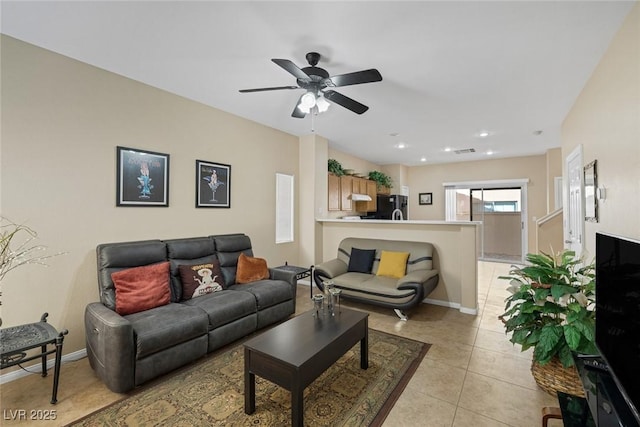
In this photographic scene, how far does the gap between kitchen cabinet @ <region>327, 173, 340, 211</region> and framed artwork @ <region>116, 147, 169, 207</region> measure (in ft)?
9.99

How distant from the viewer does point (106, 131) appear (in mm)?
2775

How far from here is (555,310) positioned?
187 centimetres

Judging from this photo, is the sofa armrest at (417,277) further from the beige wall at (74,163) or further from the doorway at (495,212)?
the doorway at (495,212)

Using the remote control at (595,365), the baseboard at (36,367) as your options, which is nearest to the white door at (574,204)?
the remote control at (595,365)

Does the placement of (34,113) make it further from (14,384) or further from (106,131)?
(14,384)

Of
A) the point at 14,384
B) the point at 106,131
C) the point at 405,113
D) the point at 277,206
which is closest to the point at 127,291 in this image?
the point at 14,384

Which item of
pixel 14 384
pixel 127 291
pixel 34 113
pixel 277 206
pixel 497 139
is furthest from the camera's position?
pixel 497 139

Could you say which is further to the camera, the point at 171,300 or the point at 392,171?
the point at 392,171

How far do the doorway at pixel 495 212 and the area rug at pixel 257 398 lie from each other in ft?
19.6

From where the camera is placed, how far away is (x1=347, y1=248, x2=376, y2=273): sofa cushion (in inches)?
165

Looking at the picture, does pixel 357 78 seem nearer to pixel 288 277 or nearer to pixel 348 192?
pixel 288 277

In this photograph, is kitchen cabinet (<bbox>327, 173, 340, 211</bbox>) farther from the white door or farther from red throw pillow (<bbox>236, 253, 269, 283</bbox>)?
the white door

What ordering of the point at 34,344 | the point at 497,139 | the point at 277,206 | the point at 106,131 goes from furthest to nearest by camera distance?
1. the point at 497,139
2. the point at 277,206
3. the point at 106,131
4. the point at 34,344

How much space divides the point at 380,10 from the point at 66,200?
119 inches
